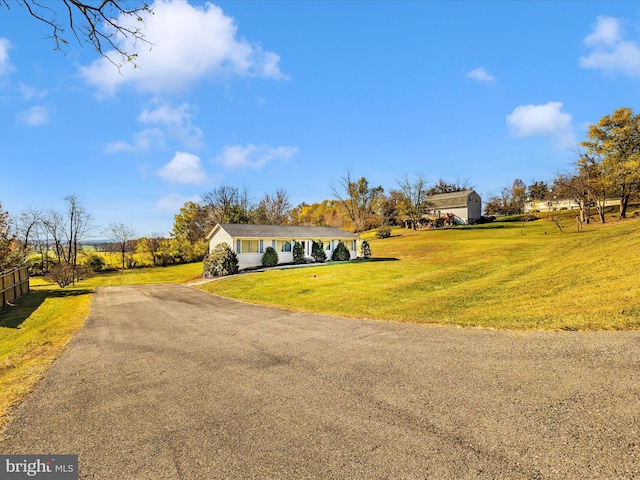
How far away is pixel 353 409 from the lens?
14.2 feet

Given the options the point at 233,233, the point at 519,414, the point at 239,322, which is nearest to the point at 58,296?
the point at 233,233

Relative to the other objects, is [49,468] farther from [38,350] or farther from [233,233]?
[233,233]

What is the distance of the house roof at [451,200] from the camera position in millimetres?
62881

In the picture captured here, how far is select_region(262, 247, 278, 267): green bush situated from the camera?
30625 millimetres

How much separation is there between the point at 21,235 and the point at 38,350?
4739 centimetres

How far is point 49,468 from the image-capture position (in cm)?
350

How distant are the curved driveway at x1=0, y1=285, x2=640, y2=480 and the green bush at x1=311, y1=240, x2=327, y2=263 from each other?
85.8ft

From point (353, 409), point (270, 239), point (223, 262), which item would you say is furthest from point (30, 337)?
point (270, 239)

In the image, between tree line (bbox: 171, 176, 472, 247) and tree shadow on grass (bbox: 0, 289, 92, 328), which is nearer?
tree shadow on grass (bbox: 0, 289, 92, 328)

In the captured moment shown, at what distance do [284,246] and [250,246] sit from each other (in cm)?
370

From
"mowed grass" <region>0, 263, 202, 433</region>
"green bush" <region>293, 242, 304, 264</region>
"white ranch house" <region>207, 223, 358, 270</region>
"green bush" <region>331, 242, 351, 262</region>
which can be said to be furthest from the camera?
"green bush" <region>331, 242, 351, 262</region>

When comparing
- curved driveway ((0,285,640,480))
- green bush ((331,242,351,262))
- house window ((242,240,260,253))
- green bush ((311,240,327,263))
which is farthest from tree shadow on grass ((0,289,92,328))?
green bush ((331,242,351,262))

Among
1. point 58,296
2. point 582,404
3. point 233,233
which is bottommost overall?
point 58,296

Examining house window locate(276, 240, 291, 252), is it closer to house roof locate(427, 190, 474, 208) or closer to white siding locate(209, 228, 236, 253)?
white siding locate(209, 228, 236, 253)
